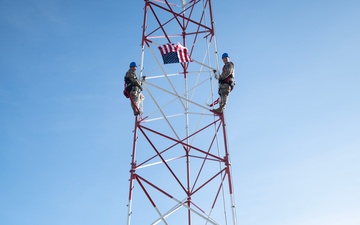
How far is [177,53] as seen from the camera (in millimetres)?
13164

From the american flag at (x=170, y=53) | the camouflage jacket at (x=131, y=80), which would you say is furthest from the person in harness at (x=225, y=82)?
the camouflage jacket at (x=131, y=80)

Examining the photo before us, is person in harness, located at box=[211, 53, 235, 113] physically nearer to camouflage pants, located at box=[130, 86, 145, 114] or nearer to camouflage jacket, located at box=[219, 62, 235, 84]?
camouflage jacket, located at box=[219, 62, 235, 84]

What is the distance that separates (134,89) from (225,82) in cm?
327

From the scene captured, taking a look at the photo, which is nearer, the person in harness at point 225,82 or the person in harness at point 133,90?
the person in harness at point 133,90

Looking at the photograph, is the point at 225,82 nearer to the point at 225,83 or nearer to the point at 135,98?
the point at 225,83

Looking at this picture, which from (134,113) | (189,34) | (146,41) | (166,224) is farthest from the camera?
(189,34)

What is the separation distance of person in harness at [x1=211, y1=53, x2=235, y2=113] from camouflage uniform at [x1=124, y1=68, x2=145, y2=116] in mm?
2699

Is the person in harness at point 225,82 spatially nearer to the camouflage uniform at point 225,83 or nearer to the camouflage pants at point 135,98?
the camouflage uniform at point 225,83

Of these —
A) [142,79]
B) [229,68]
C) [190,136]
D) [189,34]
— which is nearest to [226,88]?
[229,68]

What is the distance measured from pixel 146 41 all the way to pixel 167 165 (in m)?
5.07

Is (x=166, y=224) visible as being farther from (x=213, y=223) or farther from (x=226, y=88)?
(x=226, y=88)

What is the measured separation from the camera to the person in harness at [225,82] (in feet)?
42.6

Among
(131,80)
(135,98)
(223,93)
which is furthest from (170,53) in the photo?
(223,93)

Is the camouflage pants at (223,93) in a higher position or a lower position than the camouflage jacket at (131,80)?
lower
